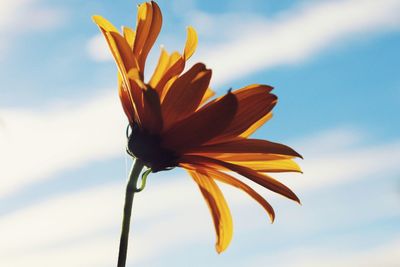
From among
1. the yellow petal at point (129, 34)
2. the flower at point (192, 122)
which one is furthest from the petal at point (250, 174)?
the yellow petal at point (129, 34)

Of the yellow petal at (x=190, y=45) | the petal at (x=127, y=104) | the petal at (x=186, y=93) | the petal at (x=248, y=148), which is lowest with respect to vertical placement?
the petal at (x=248, y=148)

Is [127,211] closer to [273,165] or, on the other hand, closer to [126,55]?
[126,55]

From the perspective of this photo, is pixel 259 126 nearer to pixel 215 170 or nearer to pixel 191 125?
pixel 215 170

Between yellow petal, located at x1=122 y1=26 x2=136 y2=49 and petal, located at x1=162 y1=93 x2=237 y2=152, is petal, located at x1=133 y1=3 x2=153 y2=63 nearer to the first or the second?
yellow petal, located at x1=122 y1=26 x2=136 y2=49

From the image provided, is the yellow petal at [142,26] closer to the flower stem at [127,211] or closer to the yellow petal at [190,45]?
the yellow petal at [190,45]

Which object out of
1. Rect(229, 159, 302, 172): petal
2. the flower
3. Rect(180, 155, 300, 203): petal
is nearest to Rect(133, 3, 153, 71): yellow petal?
the flower

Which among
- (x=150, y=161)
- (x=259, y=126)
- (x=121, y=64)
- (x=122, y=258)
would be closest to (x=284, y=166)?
(x=259, y=126)
